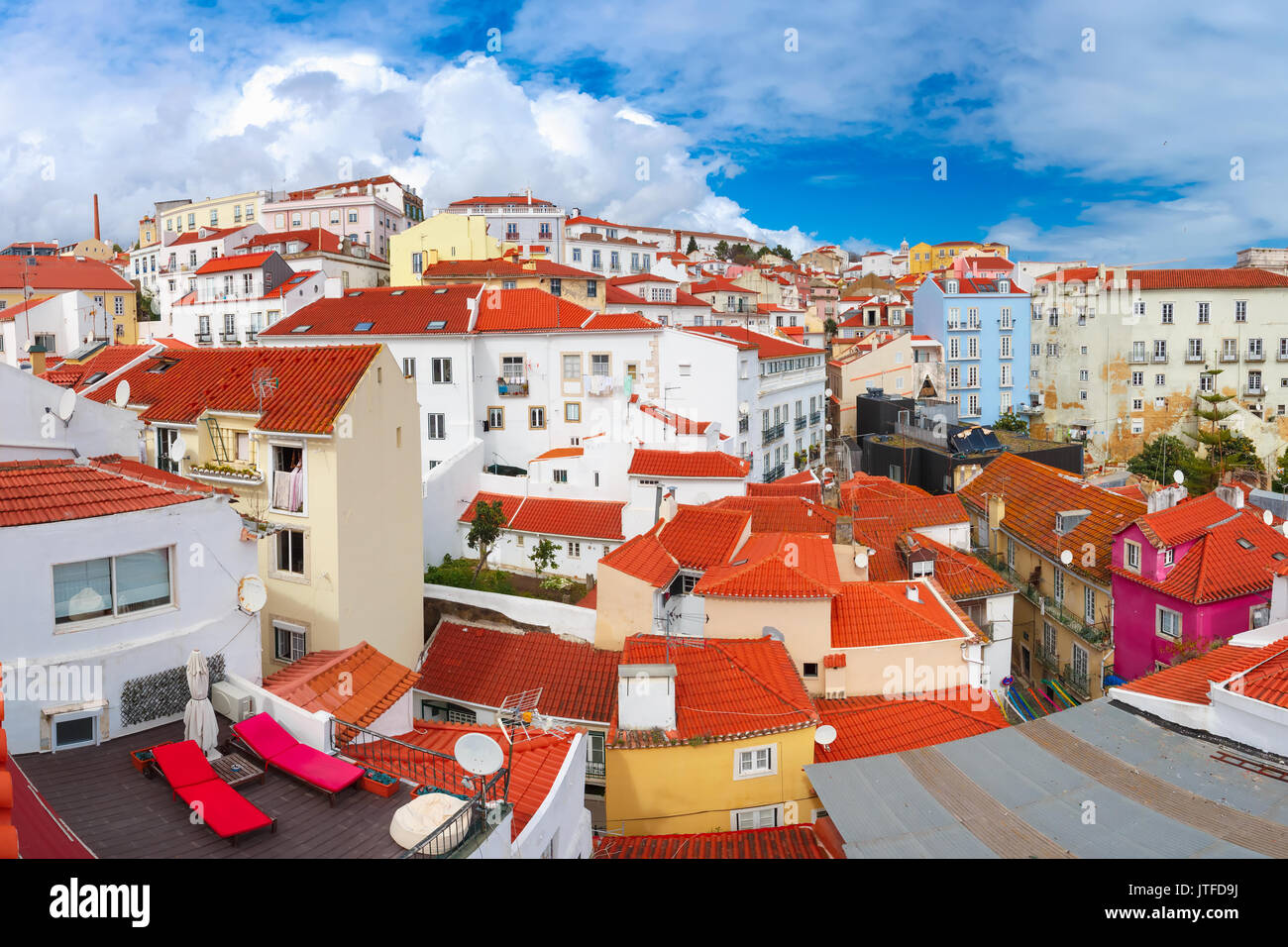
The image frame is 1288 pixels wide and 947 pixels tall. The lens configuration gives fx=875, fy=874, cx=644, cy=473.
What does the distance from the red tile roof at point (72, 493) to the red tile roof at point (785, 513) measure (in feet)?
48.9

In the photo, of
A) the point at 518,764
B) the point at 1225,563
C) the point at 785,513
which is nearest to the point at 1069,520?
the point at 1225,563

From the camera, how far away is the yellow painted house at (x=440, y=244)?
46500mm

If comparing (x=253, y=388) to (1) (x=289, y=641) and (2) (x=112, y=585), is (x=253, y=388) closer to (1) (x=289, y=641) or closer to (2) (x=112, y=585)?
(1) (x=289, y=641)

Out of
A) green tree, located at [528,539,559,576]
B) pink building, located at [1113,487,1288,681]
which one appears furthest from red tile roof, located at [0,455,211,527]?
pink building, located at [1113,487,1288,681]

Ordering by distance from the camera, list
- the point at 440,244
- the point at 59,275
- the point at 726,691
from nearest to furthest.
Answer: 1. the point at 726,691
2. the point at 440,244
3. the point at 59,275

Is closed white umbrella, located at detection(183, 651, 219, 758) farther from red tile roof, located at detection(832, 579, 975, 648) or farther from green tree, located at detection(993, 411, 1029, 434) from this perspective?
green tree, located at detection(993, 411, 1029, 434)

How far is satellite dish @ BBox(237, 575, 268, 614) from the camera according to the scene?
10.2 meters

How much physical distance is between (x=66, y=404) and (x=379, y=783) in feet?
28.6

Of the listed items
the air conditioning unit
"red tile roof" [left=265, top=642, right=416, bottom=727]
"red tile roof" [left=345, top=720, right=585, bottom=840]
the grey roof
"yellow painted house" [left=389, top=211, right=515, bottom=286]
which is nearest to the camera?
the grey roof

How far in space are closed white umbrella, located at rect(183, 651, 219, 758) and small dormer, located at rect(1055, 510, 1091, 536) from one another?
70.6 feet

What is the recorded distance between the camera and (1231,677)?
11320 millimetres

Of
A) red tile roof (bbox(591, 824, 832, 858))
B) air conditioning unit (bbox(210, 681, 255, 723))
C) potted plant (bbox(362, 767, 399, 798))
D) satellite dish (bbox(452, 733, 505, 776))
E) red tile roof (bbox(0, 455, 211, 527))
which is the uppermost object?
red tile roof (bbox(0, 455, 211, 527))
